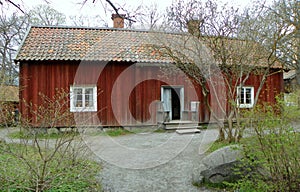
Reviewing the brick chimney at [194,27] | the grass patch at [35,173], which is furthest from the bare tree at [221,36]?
the grass patch at [35,173]

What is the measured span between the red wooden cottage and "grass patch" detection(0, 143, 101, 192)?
670cm

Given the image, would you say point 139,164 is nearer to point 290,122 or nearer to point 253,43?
point 290,122

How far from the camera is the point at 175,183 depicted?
5.48m

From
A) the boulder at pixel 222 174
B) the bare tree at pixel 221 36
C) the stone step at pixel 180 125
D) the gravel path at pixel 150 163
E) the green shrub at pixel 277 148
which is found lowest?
the gravel path at pixel 150 163

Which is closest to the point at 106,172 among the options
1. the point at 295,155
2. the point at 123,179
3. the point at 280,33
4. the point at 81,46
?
the point at 123,179

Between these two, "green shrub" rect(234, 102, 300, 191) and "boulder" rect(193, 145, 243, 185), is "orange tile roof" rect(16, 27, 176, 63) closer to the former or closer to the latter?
"boulder" rect(193, 145, 243, 185)

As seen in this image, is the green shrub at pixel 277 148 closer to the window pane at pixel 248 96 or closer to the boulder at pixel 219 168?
the boulder at pixel 219 168

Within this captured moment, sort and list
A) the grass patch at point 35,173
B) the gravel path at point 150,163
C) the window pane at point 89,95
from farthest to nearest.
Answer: the window pane at point 89,95
the gravel path at point 150,163
the grass patch at point 35,173

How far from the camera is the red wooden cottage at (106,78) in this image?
41.2 ft

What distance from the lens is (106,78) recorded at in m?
13.2

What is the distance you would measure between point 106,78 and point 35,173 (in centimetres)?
910

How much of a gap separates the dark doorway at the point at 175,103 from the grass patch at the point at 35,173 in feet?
31.8

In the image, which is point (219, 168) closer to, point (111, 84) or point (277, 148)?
point (277, 148)

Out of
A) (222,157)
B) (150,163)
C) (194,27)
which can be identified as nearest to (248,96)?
(194,27)
